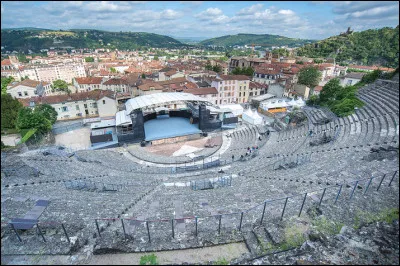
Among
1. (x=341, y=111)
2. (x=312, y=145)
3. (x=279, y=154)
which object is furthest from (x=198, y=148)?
(x=341, y=111)

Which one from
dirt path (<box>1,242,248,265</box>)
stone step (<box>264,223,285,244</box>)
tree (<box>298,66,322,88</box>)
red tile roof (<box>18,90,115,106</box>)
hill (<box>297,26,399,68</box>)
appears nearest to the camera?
dirt path (<box>1,242,248,265</box>)

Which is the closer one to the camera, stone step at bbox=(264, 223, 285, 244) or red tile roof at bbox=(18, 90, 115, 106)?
stone step at bbox=(264, 223, 285, 244)

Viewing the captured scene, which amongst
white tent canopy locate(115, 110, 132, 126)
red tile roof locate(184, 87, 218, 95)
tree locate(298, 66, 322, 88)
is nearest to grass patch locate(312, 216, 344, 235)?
white tent canopy locate(115, 110, 132, 126)

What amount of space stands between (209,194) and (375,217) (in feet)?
29.1

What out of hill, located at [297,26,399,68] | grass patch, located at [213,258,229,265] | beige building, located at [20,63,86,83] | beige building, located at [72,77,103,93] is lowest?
grass patch, located at [213,258,229,265]

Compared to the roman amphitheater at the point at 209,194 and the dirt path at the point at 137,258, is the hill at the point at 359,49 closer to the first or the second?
the roman amphitheater at the point at 209,194

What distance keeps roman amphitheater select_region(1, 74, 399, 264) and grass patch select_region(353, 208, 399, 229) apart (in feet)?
0.52

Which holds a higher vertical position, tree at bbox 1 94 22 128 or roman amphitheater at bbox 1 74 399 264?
tree at bbox 1 94 22 128

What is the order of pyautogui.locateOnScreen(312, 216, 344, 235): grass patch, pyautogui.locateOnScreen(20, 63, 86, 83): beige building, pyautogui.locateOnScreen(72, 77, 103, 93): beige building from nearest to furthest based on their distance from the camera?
pyautogui.locateOnScreen(312, 216, 344, 235): grass patch
pyautogui.locateOnScreen(72, 77, 103, 93): beige building
pyautogui.locateOnScreen(20, 63, 86, 83): beige building

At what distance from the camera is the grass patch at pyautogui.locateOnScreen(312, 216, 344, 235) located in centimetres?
845

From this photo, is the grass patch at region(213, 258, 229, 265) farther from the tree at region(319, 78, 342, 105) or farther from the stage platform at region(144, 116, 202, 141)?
the tree at region(319, 78, 342, 105)

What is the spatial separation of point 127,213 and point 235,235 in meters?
6.33

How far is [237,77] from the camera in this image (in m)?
43.8

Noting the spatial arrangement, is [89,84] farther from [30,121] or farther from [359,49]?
[359,49]
